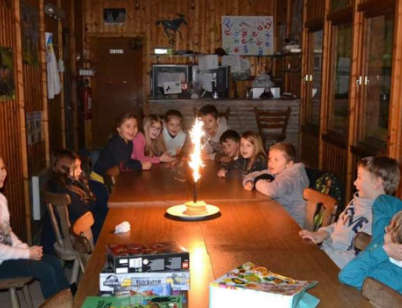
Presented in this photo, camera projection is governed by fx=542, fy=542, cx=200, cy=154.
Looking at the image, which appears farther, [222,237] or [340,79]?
[340,79]

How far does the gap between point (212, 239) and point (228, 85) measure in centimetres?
778

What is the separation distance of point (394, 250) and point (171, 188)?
1958 millimetres

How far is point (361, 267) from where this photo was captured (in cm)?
207

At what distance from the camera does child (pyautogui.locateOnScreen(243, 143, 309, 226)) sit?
360cm

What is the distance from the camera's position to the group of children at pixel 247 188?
2.17 metres

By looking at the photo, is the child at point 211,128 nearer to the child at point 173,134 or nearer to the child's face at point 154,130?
the child at point 173,134

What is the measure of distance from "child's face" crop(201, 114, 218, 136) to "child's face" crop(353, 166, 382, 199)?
3078mm

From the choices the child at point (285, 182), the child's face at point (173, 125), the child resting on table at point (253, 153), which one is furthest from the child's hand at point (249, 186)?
the child's face at point (173, 125)

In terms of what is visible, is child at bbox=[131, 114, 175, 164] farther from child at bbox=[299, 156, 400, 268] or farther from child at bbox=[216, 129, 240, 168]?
child at bbox=[299, 156, 400, 268]

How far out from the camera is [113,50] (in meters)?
10.8

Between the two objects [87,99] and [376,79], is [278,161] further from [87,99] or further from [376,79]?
[87,99]

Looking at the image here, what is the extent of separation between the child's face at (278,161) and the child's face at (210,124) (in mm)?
1980

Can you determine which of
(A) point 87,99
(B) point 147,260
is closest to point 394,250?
(B) point 147,260

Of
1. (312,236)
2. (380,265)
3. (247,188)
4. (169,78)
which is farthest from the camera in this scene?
(169,78)
